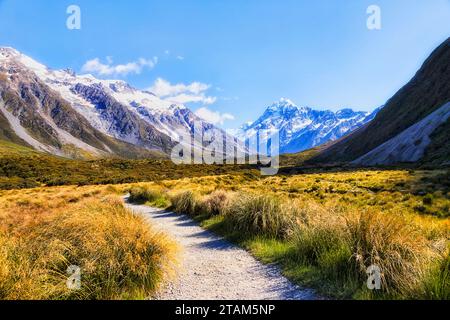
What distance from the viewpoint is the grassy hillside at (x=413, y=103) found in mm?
105875

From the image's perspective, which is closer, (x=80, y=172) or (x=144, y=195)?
(x=144, y=195)

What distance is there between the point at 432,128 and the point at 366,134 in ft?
188

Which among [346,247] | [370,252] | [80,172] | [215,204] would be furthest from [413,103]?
[370,252]

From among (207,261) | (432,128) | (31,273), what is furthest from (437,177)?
(432,128)

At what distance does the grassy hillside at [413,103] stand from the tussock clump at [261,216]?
100 meters

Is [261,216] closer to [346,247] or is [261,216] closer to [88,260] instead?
[346,247]

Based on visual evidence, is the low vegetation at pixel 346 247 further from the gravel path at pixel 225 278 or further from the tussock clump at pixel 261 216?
the gravel path at pixel 225 278

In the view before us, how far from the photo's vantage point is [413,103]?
382ft

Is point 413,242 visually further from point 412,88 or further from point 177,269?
point 412,88

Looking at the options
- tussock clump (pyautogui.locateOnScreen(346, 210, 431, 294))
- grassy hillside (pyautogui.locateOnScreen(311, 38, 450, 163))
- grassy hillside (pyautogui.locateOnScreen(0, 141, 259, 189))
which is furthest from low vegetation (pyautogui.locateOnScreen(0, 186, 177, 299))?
Result: grassy hillside (pyautogui.locateOnScreen(311, 38, 450, 163))

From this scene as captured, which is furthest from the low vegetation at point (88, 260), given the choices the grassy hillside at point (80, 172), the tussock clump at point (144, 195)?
the grassy hillside at point (80, 172)

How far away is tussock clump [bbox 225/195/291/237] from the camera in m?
12.6

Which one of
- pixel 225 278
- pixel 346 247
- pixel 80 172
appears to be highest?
pixel 80 172

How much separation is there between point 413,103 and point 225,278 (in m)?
125
